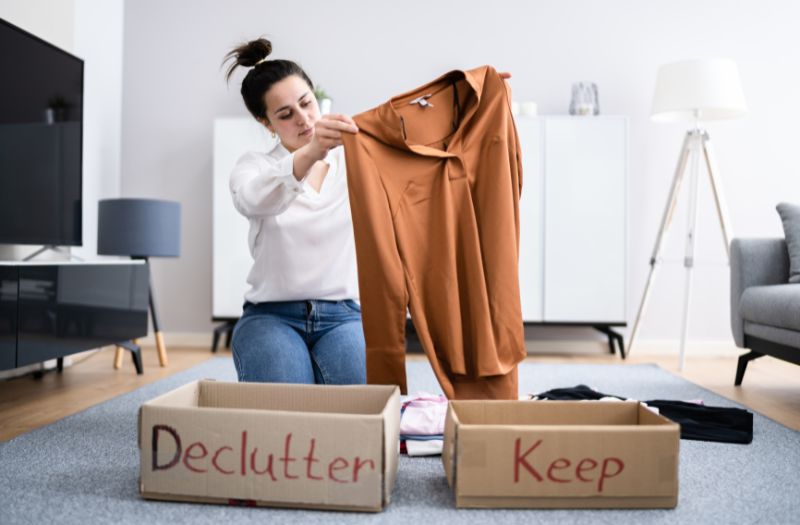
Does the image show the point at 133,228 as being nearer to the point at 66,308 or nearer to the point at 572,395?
the point at 66,308

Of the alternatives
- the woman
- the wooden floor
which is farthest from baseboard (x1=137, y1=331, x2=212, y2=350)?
the woman

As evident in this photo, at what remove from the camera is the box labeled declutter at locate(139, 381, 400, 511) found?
114 cm

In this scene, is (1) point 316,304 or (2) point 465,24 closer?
(1) point 316,304

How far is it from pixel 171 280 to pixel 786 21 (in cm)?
414

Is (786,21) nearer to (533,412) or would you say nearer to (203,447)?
(533,412)

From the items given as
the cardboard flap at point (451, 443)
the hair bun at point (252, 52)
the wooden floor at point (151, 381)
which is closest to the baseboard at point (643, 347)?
the wooden floor at point (151, 381)

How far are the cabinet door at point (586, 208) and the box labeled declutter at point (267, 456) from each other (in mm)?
2654

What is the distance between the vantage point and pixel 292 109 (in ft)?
5.63

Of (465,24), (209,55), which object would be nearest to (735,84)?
(465,24)

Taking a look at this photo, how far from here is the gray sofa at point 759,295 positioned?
2.46 m

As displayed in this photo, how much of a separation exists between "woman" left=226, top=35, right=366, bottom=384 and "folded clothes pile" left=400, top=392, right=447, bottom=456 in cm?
18

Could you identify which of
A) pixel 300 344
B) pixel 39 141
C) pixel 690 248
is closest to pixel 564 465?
pixel 300 344

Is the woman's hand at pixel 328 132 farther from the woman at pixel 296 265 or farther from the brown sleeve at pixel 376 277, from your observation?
the woman at pixel 296 265

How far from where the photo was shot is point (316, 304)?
1.74 m
